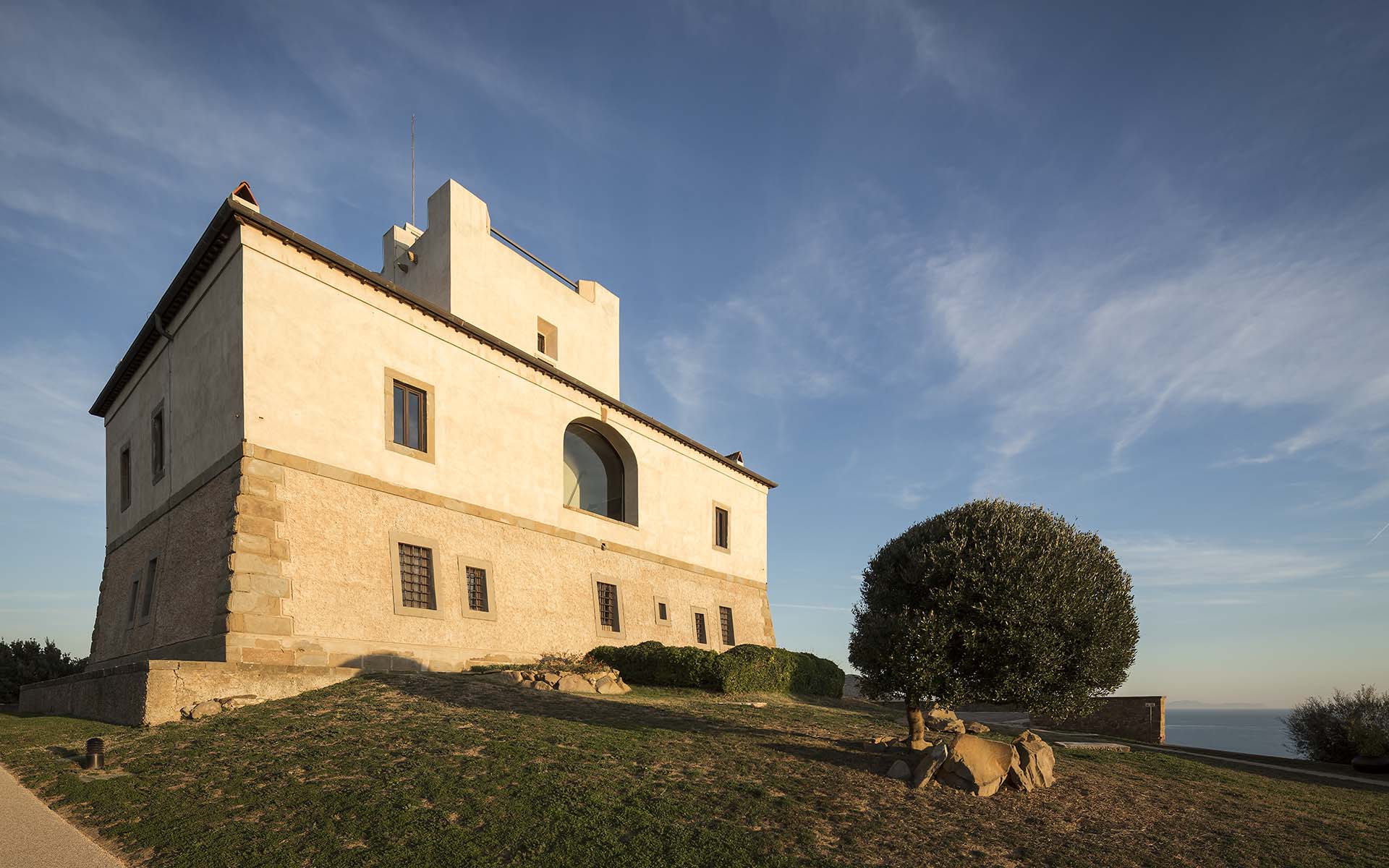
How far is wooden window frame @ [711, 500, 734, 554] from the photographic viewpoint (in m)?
37.7

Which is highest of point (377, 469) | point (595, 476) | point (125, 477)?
point (595, 476)

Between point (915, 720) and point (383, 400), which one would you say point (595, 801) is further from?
point (383, 400)

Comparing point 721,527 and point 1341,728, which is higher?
point 721,527

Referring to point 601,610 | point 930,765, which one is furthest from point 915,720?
point 601,610

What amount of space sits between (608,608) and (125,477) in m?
18.4

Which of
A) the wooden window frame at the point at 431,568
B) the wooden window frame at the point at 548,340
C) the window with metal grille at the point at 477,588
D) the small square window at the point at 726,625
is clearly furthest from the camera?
the small square window at the point at 726,625

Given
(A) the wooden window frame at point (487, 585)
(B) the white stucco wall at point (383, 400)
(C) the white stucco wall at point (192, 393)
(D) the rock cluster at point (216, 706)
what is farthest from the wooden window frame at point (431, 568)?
(D) the rock cluster at point (216, 706)

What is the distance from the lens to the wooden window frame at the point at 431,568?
70.0 feet

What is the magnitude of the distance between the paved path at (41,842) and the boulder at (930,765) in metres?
10.7

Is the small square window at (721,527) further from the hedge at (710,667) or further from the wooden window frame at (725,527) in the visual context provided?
the hedge at (710,667)

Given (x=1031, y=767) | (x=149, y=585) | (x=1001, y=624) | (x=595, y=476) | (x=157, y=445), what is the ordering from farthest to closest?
1. (x=595, y=476)
2. (x=157, y=445)
3. (x=149, y=585)
4. (x=1001, y=624)
5. (x=1031, y=767)

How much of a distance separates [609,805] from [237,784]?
18.7ft

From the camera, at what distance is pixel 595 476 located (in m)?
34.5

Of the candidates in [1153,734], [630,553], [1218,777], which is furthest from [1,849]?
[1153,734]
